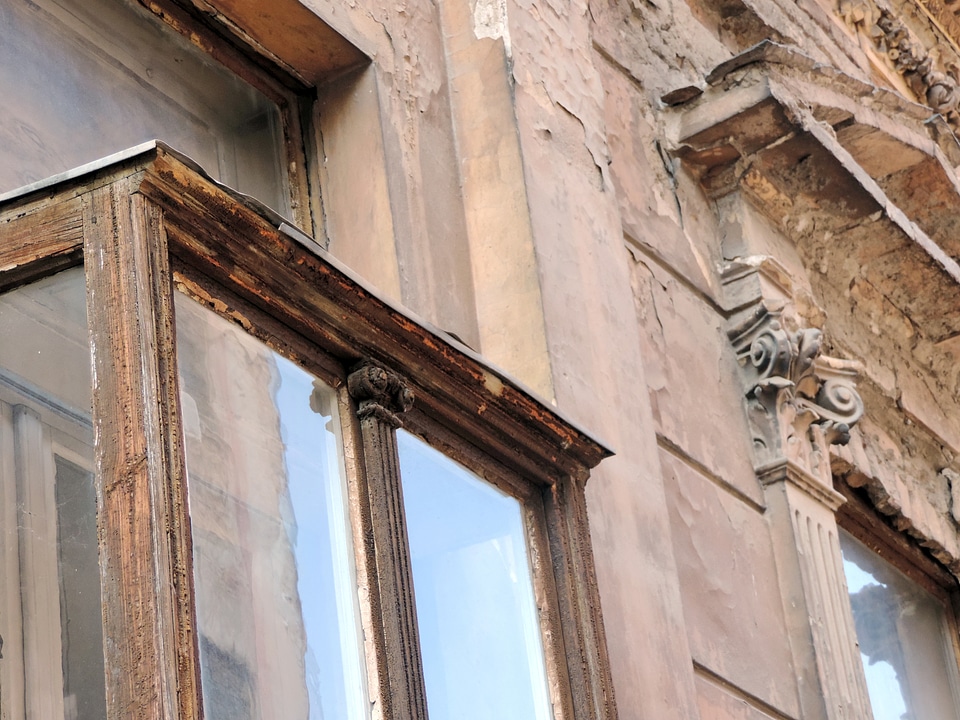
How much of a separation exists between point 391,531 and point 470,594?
0.28 m

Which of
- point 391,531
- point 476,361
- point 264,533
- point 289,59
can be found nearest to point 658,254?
point 289,59

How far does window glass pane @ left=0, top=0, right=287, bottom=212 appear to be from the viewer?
3.66 meters

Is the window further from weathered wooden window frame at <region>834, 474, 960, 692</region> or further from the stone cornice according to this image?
the stone cornice

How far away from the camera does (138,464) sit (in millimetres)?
2521

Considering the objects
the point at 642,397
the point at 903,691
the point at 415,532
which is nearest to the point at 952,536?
the point at 903,691

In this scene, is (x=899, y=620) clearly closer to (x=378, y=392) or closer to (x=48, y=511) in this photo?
(x=378, y=392)

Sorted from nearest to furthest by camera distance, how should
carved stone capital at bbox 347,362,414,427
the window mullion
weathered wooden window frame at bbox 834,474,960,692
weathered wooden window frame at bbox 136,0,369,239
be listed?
the window mullion
carved stone capital at bbox 347,362,414,427
weathered wooden window frame at bbox 136,0,369,239
weathered wooden window frame at bbox 834,474,960,692

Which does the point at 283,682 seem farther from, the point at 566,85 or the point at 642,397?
the point at 566,85

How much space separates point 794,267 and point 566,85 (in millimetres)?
1281

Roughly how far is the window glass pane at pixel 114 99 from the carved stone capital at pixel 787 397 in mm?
1678

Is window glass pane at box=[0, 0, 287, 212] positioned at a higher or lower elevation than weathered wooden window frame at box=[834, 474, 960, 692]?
higher

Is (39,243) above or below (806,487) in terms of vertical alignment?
below

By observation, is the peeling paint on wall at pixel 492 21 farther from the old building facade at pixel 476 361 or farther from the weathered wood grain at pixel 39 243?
the weathered wood grain at pixel 39 243

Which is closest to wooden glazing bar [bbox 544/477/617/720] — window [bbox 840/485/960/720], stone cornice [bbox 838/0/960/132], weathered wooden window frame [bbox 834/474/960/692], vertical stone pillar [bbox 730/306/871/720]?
vertical stone pillar [bbox 730/306/871/720]
